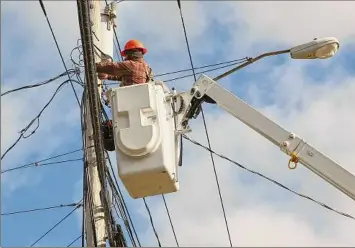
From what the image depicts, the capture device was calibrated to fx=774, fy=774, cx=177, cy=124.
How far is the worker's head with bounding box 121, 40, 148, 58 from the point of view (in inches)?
282

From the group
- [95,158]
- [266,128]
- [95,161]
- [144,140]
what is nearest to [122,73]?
[144,140]

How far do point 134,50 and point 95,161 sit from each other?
1.79 metres

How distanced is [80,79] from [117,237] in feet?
6.53

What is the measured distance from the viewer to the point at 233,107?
6.63 metres

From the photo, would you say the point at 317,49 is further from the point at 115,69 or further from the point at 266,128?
the point at 115,69

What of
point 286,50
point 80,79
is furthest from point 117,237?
point 286,50

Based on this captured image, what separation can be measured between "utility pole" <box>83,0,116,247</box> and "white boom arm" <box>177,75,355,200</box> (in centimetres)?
133

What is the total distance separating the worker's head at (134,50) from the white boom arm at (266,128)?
0.73 meters

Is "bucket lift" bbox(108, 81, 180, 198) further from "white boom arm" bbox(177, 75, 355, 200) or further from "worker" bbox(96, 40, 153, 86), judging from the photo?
"worker" bbox(96, 40, 153, 86)

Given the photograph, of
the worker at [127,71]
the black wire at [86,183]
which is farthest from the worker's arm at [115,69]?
the black wire at [86,183]

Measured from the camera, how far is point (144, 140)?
236 inches

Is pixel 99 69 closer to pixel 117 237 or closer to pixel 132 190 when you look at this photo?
pixel 132 190

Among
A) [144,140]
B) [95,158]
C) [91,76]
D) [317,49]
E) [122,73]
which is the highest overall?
[95,158]

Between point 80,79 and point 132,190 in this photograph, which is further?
point 80,79
